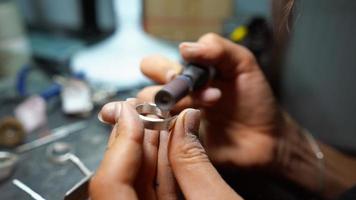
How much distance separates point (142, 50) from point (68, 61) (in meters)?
0.20

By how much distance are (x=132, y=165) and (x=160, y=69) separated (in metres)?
0.28

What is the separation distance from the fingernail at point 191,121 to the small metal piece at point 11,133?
1.43 feet

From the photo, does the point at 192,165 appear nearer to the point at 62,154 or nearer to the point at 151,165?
the point at 151,165

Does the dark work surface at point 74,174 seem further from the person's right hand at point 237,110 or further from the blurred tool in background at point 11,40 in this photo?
the blurred tool in background at point 11,40

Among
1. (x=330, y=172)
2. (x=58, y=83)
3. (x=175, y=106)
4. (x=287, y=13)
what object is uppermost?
(x=287, y=13)

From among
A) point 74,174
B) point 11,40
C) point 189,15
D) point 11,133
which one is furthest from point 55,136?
point 189,15

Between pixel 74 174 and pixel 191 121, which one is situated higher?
pixel 191 121

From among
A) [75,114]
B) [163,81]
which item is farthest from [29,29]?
[163,81]

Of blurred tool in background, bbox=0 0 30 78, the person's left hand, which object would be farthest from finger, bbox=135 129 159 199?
blurred tool in background, bbox=0 0 30 78

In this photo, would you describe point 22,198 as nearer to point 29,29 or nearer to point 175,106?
point 175,106

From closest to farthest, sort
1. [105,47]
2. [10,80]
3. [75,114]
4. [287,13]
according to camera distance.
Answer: [287,13]
[75,114]
[10,80]
[105,47]

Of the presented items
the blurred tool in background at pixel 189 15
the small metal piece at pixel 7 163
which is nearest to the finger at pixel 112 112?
the small metal piece at pixel 7 163

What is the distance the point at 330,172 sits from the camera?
2.39 ft

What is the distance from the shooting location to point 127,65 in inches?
39.3
